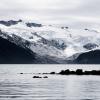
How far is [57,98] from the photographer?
7400cm

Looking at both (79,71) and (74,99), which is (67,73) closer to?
(79,71)

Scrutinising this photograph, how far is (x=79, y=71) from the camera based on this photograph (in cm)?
18462

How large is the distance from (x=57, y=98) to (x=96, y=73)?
10526 centimetres

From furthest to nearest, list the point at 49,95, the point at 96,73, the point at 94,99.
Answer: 1. the point at 96,73
2. the point at 49,95
3. the point at 94,99

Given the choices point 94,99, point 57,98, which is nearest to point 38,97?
point 57,98

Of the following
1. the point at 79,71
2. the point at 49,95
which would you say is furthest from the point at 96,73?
the point at 49,95

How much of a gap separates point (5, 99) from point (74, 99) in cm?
1093

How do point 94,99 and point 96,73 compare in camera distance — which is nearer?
point 94,99

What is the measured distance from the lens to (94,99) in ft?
236

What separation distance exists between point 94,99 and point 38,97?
31.8 feet

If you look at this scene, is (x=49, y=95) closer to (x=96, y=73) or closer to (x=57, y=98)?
(x=57, y=98)

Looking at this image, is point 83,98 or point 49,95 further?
point 49,95

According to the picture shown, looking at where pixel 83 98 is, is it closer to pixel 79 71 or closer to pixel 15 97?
pixel 15 97

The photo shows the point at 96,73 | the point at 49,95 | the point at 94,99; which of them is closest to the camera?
the point at 94,99
